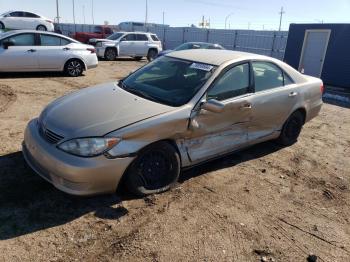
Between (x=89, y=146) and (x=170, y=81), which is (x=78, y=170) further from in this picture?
(x=170, y=81)

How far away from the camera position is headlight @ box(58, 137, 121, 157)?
337 cm

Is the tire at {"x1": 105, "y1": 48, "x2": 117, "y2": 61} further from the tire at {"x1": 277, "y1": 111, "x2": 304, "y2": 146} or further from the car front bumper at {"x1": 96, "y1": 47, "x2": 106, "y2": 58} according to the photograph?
the tire at {"x1": 277, "y1": 111, "x2": 304, "y2": 146}

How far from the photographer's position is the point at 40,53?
413 inches

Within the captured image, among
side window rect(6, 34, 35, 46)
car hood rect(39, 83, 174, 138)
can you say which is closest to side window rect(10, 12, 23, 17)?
side window rect(6, 34, 35, 46)

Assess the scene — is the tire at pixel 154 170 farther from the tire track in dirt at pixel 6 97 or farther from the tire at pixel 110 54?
the tire at pixel 110 54

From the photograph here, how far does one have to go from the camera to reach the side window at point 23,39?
10148mm

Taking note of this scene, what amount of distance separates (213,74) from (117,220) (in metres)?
2.11

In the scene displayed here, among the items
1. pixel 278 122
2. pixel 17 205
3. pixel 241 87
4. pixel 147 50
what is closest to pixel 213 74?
pixel 241 87

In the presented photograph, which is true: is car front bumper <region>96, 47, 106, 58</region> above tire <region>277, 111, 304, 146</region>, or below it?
below

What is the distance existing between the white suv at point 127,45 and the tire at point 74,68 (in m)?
7.21

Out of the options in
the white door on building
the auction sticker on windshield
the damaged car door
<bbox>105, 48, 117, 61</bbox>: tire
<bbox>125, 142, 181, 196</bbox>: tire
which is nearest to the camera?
<bbox>125, 142, 181, 196</bbox>: tire

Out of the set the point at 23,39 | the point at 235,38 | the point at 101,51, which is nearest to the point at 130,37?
the point at 101,51

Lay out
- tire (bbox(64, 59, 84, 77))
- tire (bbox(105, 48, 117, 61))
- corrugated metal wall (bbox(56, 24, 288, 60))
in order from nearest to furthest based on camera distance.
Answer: tire (bbox(64, 59, 84, 77)) → tire (bbox(105, 48, 117, 61)) → corrugated metal wall (bbox(56, 24, 288, 60))

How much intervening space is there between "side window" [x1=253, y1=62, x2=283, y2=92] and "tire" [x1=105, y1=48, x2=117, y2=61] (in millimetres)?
14638
